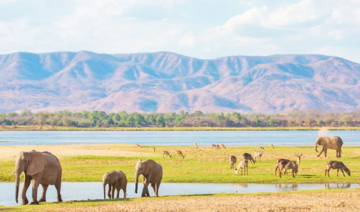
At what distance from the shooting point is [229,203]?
2488 centimetres

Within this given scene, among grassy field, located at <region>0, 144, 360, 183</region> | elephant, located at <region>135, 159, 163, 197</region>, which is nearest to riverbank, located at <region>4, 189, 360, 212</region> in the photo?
elephant, located at <region>135, 159, 163, 197</region>

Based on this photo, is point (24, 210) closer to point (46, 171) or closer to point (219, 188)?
point (46, 171)

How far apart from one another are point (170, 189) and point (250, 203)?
24.6ft

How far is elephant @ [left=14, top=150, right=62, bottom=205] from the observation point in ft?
78.4

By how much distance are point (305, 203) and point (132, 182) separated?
42.8 ft

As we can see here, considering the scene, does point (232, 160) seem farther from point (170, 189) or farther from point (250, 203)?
point (250, 203)

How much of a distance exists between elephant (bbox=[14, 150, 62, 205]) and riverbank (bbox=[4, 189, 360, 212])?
0.90 meters

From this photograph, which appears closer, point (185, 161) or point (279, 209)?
point (279, 209)

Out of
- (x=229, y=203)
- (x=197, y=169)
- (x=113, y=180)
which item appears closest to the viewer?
(x=229, y=203)

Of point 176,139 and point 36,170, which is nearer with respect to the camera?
point 36,170

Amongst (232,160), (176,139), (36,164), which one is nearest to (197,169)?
(232,160)

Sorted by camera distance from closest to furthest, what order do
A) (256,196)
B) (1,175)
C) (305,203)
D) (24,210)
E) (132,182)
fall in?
(24,210)
(305,203)
(256,196)
(132,182)
(1,175)

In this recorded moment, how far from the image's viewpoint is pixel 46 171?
994 inches

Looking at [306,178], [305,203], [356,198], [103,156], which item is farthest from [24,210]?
[103,156]
